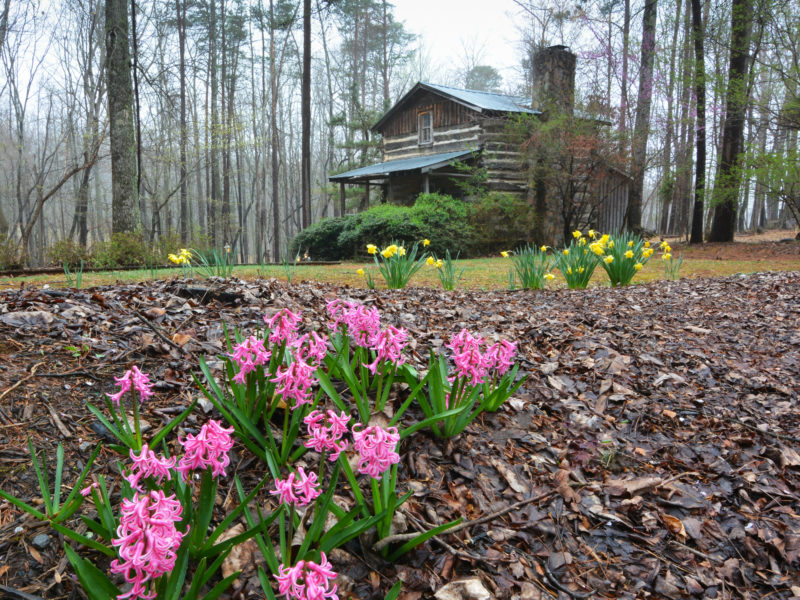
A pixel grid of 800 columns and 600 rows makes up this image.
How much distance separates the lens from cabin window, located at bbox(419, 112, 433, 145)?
21141mm

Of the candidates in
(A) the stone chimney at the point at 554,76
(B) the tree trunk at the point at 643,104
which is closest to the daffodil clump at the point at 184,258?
(A) the stone chimney at the point at 554,76

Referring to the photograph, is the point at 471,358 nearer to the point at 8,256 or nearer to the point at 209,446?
the point at 209,446


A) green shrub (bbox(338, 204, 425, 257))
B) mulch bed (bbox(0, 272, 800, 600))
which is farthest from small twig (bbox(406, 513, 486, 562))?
green shrub (bbox(338, 204, 425, 257))

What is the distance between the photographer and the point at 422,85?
2062 cm

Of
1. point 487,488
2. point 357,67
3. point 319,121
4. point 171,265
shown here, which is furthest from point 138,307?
point 319,121

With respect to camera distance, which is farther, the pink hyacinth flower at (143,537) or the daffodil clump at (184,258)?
the daffodil clump at (184,258)

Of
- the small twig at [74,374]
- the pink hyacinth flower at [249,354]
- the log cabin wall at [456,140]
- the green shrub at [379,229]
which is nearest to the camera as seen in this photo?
the pink hyacinth flower at [249,354]

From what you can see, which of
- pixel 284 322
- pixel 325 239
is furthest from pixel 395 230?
pixel 284 322

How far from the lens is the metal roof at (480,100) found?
18.6 metres

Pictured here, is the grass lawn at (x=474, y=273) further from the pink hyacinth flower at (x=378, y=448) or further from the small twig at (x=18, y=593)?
the pink hyacinth flower at (x=378, y=448)

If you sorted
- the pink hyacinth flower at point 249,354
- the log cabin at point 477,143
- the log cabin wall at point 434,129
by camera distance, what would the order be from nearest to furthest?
the pink hyacinth flower at point 249,354 → the log cabin at point 477,143 → the log cabin wall at point 434,129

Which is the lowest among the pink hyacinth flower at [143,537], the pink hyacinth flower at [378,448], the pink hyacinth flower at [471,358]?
the pink hyacinth flower at [143,537]

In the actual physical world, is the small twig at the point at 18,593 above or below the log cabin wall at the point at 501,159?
below

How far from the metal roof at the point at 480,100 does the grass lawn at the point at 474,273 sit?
8.30 metres
